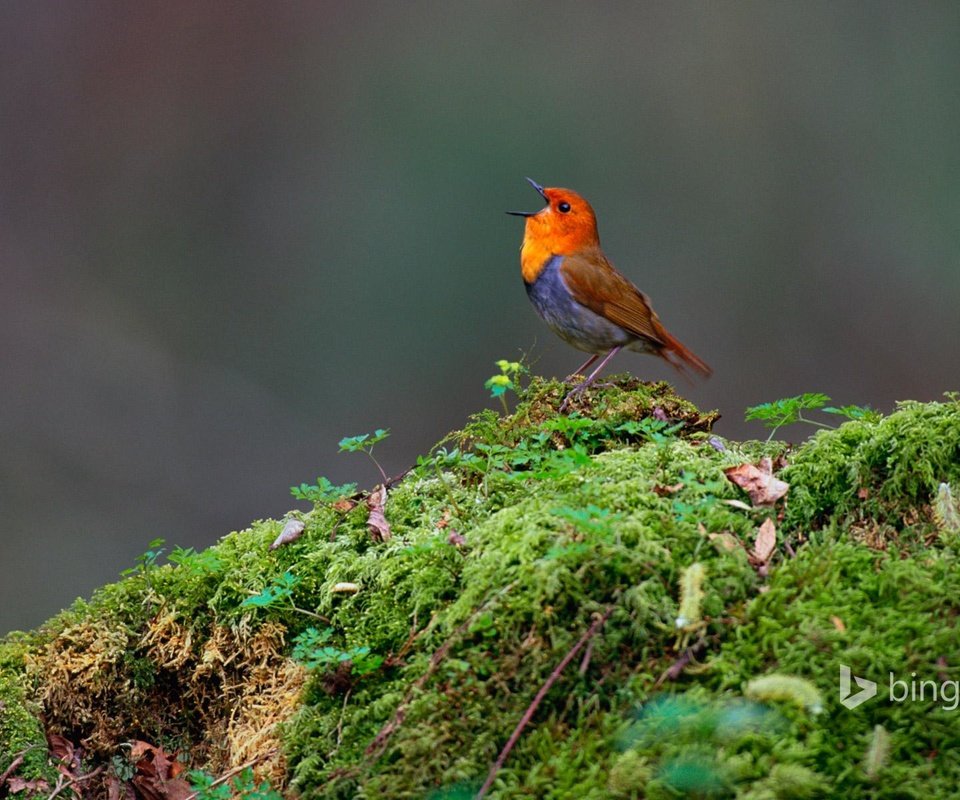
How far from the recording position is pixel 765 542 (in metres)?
2.14

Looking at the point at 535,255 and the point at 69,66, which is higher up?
the point at 69,66

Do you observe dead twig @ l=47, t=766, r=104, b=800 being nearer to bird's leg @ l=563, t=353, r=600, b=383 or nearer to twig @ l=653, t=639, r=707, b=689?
twig @ l=653, t=639, r=707, b=689

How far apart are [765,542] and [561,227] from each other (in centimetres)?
273

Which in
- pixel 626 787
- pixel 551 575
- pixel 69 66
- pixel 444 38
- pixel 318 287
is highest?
pixel 444 38

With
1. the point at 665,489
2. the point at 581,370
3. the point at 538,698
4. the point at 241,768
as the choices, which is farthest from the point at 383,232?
the point at 538,698

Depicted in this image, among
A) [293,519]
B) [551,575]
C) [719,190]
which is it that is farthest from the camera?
[719,190]

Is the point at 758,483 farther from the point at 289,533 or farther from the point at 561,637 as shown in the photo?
the point at 289,533

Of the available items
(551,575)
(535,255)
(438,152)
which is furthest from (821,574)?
(438,152)

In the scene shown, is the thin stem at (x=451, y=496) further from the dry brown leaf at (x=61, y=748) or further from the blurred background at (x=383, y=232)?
the blurred background at (x=383, y=232)

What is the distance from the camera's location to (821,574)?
195 cm

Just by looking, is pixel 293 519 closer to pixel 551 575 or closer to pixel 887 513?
pixel 551 575

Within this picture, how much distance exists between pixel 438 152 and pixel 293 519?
5.51 metres

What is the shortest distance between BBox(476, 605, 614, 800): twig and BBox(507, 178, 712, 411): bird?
2.54m

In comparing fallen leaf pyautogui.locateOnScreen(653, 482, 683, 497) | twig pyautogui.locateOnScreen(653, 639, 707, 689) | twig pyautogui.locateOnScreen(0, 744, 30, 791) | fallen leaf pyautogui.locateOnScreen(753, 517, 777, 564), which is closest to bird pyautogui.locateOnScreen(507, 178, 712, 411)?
fallen leaf pyautogui.locateOnScreen(653, 482, 683, 497)
